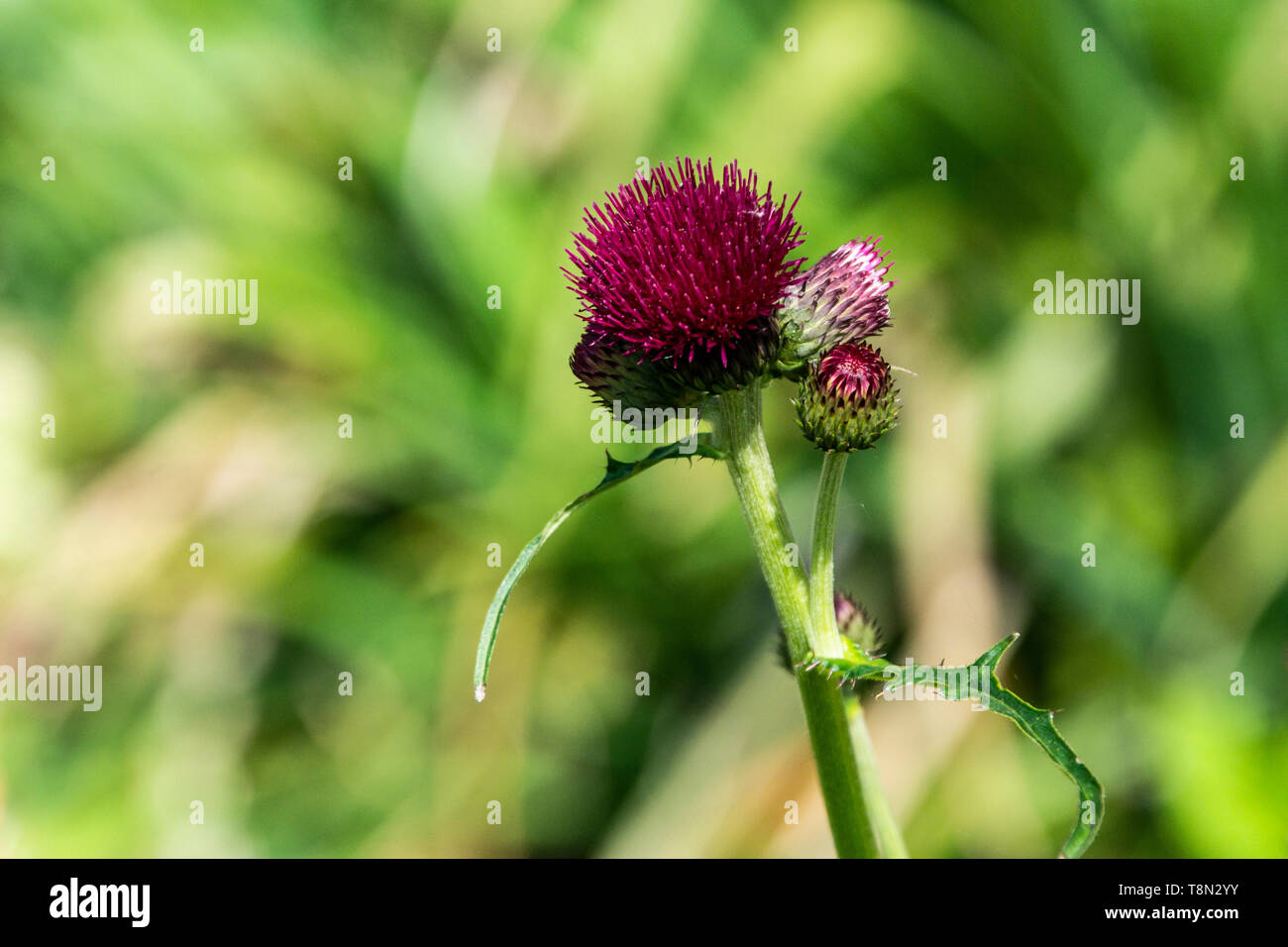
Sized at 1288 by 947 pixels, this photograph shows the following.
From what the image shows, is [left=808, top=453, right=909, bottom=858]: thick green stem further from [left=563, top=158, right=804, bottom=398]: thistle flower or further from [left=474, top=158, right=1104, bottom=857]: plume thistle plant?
[left=563, top=158, right=804, bottom=398]: thistle flower

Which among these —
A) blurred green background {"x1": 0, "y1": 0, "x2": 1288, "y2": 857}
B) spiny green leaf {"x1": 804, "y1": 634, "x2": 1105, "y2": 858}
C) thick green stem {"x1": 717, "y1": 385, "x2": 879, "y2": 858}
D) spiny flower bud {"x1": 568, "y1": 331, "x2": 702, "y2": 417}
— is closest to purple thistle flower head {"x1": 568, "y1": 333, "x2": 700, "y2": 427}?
spiny flower bud {"x1": 568, "y1": 331, "x2": 702, "y2": 417}

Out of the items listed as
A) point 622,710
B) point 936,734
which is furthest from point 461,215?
point 936,734

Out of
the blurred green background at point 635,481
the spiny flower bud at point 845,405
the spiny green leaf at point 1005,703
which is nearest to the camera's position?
the spiny green leaf at point 1005,703

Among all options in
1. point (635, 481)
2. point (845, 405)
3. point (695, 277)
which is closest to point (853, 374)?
point (845, 405)

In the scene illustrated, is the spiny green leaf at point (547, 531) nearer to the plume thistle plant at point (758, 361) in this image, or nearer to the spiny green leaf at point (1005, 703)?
the plume thistle plant at point (758, 361)

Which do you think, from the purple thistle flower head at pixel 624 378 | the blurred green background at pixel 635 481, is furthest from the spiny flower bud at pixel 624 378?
the blurred green background at pixel 635 481

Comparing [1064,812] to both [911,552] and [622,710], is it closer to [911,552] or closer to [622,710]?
[911,552]
